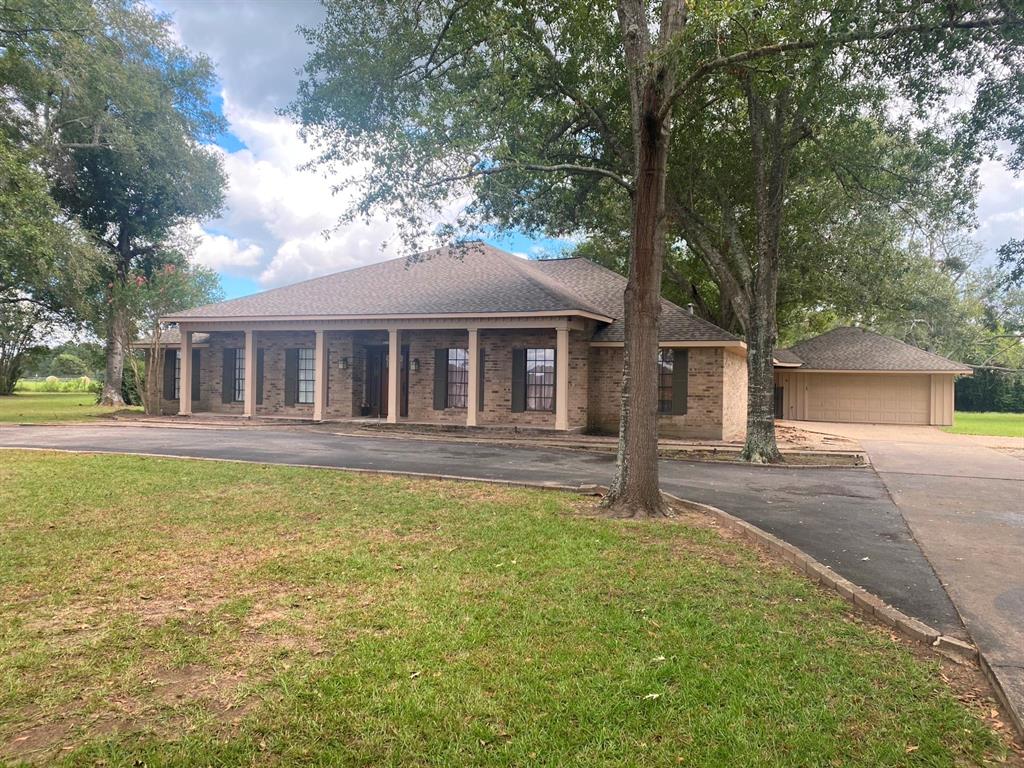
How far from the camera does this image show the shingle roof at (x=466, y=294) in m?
17.5

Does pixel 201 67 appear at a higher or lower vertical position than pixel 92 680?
higher

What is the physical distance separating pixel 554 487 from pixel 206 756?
6786 millimetres

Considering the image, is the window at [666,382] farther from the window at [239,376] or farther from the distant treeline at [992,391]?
the distant treeline at [992,391]

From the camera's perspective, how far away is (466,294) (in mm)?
19016

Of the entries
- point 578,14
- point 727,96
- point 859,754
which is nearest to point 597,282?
point 727,96

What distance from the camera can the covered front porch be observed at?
17.8m

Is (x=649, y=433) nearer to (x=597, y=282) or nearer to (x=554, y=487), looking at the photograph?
(x=554, y=487)

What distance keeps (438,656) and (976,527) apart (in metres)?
7.02

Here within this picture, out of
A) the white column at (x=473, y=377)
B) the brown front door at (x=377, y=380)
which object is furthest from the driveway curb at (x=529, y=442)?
the brown front door at (x=377, y=380)

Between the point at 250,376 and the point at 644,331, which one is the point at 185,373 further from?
the point at 644,331

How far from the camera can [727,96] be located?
12.9 metres

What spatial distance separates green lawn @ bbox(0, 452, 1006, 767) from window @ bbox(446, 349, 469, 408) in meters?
12.8

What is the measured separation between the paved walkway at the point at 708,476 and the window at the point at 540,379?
3.43 m

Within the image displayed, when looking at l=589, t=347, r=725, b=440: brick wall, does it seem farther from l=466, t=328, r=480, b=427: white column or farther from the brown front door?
the brown front door
